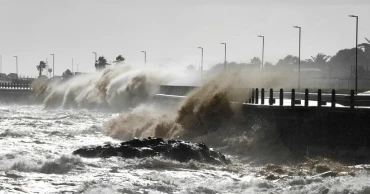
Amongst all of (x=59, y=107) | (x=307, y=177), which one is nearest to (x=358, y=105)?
→ (x=307, y=177)

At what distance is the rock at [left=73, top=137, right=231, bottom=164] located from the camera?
90.0ft

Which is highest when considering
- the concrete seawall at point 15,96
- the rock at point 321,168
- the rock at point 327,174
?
the rock at point 321,168

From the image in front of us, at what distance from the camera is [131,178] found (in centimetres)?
2367

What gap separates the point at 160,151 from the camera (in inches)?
1099

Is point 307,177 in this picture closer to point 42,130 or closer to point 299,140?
point 299,140

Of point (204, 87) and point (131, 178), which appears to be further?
point (204, 87)

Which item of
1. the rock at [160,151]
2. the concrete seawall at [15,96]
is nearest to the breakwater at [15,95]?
the concrete seawall at [15,96]

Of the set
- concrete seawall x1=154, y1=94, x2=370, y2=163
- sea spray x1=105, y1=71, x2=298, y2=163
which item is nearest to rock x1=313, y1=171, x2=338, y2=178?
concrete seawall x1=154, y1=94, x2=370, y2=163

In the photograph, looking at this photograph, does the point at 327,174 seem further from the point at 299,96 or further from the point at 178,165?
the point at 299,96

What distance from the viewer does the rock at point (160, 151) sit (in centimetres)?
2742

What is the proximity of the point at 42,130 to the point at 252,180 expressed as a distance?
979 inches

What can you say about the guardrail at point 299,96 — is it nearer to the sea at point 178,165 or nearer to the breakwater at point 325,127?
the breakwater at point 325,127

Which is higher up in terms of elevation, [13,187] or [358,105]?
[358,105]

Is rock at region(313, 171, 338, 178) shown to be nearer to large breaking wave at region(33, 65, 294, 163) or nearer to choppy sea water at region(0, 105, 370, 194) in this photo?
choppy sea water at region(0, 105, 370, 194)
